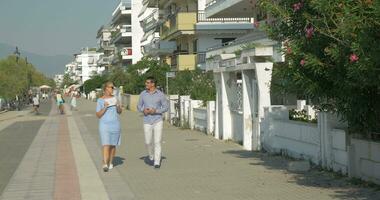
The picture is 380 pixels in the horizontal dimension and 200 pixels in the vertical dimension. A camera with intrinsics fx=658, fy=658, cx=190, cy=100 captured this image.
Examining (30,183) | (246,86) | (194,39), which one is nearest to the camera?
(30,183)

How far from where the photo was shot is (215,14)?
3659 centimetres

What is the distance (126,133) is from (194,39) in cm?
2586

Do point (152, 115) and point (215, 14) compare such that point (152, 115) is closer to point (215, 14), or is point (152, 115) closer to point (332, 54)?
point (332, 54)

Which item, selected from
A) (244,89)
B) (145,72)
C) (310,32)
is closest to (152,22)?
(145,72)

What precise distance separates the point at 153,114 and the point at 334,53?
517 centimetres

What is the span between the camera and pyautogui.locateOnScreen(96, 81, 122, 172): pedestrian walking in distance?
12.3 meters

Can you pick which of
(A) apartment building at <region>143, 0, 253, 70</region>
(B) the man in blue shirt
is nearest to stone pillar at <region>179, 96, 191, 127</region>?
(B) the man in blue shirt

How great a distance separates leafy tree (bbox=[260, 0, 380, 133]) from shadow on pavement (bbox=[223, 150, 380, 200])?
85cm

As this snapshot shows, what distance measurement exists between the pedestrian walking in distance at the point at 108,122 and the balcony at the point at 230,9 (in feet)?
62.2

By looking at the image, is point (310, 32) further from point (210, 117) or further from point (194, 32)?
point (194, 32)

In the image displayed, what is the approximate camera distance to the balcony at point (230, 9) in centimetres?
3187

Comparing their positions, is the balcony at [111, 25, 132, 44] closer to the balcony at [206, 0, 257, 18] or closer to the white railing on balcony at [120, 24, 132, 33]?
the white railing on balcony at [120, 24, 132, 33]

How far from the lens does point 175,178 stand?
11180 millimetres

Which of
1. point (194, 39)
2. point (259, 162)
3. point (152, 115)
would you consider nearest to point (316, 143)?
point (259, 162)
